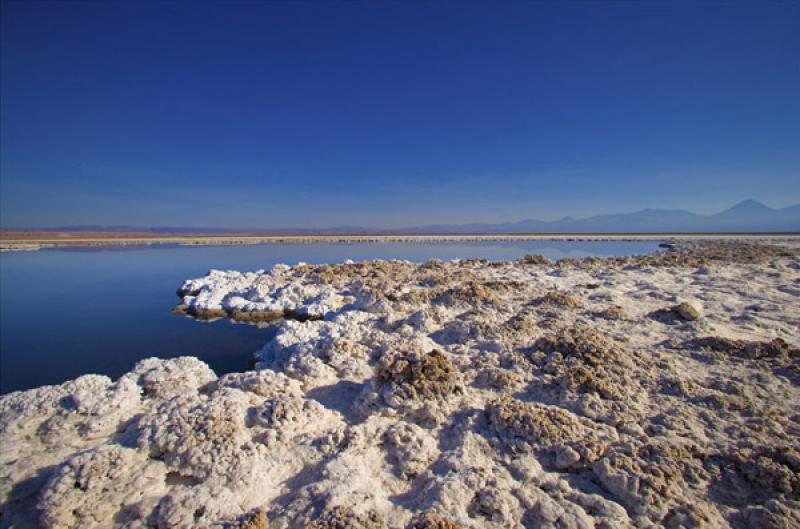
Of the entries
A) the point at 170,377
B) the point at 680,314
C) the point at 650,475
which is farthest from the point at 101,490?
the point at 680,314

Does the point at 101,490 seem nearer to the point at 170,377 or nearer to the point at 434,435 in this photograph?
the point at 170,377

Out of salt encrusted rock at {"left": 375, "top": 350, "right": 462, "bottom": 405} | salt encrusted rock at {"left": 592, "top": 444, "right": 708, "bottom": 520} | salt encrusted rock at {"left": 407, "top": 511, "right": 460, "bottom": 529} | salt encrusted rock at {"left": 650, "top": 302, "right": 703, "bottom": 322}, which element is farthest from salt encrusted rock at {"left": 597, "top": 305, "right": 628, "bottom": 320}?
salt encrusted rock at {"left": 407, "top": 511, "right": 460, "bottom": 529}

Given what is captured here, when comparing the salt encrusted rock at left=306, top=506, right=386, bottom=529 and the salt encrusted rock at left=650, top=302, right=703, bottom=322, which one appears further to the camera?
the salt encrusted rock at left=650, top=302, right=703, bottom=322

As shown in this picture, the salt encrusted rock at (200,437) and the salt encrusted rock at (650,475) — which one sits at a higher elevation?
the salt encrusted rock at (200,437)

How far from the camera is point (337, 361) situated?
4961mm

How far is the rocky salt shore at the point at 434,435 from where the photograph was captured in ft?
8.50

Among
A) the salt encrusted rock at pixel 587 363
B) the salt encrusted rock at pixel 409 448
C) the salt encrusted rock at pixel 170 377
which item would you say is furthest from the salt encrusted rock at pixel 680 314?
the salt encrusted rock at pixel 170 377

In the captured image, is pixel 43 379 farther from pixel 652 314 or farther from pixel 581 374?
pixel 652 314

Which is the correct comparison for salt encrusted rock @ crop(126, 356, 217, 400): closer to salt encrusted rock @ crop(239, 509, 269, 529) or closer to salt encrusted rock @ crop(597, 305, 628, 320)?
salt encrusted rock @ crop(239, 509, 269, 529)

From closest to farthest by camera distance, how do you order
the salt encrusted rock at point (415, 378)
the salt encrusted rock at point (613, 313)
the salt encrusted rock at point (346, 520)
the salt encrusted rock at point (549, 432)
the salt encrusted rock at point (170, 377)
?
the salt encrusted rock at point (346, 520)
the salt encrusted rock at point (549, 432)
the salt encrusted rock at point (415, 378)
the salt encrusted rock at point (170, 377)
the salt encrusted rock at point (613, 313)

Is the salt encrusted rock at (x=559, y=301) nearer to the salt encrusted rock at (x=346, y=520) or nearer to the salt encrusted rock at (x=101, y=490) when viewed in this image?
the salt encrusted rock at (x=346, y=520)

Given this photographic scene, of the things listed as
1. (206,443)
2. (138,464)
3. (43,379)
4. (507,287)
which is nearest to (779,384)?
(507,287)

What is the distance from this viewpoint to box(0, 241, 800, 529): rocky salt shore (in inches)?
102

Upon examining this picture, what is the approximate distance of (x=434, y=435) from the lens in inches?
140
